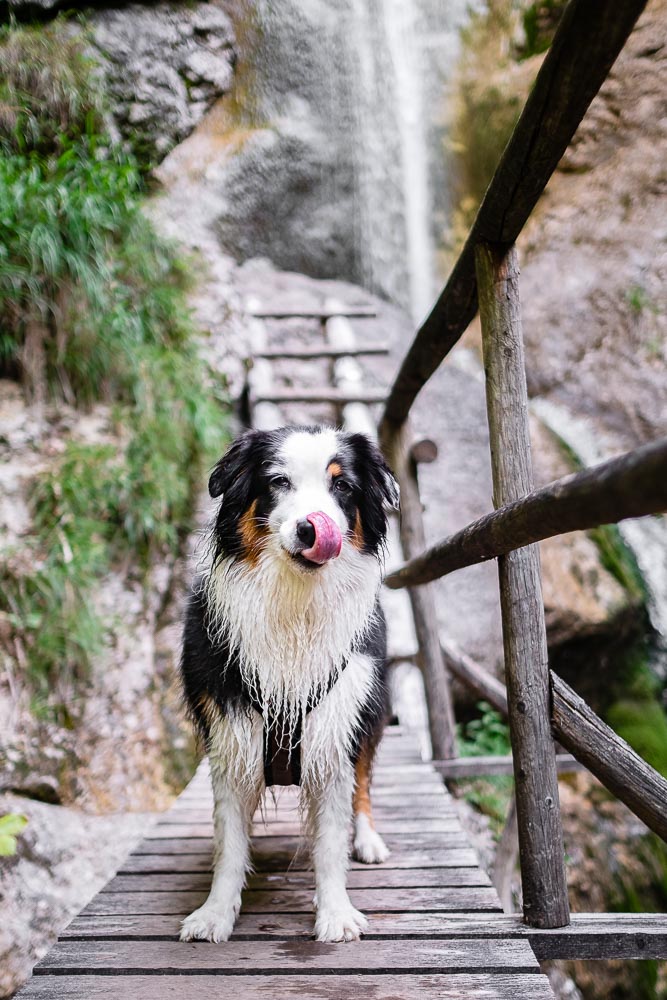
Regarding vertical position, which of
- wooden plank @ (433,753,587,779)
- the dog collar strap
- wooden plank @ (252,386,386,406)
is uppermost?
wooden plank @ (252,386,386,406)

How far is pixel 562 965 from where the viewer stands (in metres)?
3.67

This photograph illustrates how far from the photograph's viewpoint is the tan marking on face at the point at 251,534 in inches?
66.2

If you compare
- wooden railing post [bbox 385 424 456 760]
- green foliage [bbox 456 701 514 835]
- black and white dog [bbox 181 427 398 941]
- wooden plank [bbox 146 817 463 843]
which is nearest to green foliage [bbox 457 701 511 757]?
green foliage [bbox 456 701 514 835]

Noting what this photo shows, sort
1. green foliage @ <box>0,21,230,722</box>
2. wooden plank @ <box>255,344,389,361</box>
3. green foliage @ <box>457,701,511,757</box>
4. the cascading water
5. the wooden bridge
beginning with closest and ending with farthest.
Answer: the wooden bridge → green foliage @ <box>0,21,230,722</box> → green foliage @ <box>457,701,511,757</box> → wooden plank @ <box>255,344,389,361</box> → the cascading water

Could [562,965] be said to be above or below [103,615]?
below

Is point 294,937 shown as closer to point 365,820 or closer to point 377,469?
point 365,820

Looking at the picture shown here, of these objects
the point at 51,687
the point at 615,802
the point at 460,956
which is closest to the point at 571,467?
the point at 615,802

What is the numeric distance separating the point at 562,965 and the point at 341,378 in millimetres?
3960

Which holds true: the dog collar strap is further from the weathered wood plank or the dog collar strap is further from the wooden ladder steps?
the wooden ladder steps

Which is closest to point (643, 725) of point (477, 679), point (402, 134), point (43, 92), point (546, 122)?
point (477, 679)

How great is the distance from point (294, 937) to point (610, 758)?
77 cm

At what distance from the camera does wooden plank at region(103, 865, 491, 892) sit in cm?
175

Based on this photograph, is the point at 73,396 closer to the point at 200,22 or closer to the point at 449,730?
the point at 449,730

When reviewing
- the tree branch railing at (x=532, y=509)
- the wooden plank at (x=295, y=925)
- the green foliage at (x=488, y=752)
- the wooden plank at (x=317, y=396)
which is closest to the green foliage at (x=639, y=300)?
the wooden plank at (x=317, y=396)
